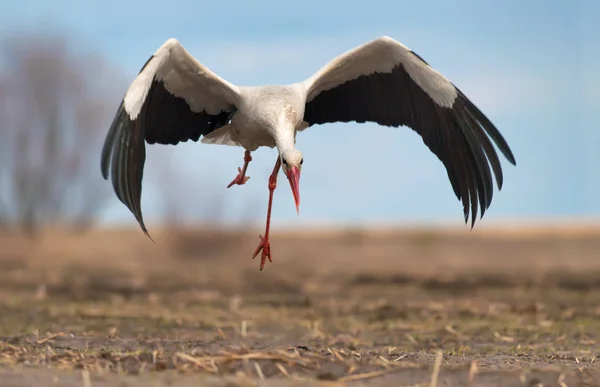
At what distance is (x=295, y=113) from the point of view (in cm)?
659

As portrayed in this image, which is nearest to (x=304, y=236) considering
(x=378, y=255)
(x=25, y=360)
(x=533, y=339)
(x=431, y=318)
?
(x=378, y=255)

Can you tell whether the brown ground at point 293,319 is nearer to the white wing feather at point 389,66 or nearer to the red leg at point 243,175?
the red leg at point 243,175

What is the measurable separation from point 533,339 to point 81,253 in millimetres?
20447

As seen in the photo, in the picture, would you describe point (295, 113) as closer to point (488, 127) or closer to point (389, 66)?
point (389, 66)

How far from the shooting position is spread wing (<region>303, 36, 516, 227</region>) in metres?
6.89

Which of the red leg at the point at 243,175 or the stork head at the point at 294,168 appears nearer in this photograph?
the stork head at the point at 294,168

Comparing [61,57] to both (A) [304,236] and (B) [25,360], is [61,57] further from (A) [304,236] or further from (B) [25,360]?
(B) [25,360]

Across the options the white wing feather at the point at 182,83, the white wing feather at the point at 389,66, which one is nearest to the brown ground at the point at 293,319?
the white wing feather at the point at 182,83

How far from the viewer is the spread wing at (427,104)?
689 centimetres

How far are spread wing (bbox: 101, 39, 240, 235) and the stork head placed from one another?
1041 mm

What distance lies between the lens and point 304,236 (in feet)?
94.4

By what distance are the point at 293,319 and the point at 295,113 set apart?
3.34 metres

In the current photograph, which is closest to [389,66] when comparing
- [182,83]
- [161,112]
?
[182,83]

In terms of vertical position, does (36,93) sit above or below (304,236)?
above
